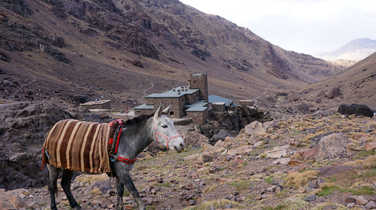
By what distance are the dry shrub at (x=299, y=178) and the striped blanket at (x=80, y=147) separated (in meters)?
4.00

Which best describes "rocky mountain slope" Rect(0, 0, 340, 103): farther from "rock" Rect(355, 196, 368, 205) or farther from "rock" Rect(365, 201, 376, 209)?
"rock" Rect(365, 201, 376, 209)

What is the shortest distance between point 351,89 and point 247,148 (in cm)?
5246

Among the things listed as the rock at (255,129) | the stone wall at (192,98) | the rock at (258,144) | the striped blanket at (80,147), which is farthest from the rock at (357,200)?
the stone wall at (192,98)

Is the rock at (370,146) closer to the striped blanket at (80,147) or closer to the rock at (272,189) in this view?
the rock at (272,189)

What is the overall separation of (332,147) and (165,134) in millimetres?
5872

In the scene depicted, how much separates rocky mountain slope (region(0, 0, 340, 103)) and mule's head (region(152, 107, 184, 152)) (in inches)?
1156

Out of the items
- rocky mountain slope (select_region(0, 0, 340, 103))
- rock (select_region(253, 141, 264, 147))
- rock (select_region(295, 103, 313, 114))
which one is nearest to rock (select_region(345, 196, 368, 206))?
rock (select_region(253, 141, 264, 147))

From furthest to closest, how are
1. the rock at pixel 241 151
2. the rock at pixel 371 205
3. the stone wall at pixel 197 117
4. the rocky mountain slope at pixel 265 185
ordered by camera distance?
the stone wall at pixel 197 117
the rock at pixel 241 151
the rocky mountain slope at pixel 265 185
the rock at pixel 371 205

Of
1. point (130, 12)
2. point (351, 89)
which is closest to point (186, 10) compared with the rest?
point (130, 12)

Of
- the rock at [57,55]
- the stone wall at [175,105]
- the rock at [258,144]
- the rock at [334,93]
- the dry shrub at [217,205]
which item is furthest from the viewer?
the rock at [57,55]

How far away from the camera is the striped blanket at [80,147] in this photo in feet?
16.3

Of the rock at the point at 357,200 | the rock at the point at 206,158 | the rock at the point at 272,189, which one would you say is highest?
the rock at the point at 357,200

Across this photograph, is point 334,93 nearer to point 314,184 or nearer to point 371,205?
point 314,184

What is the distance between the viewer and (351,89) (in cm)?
5372
